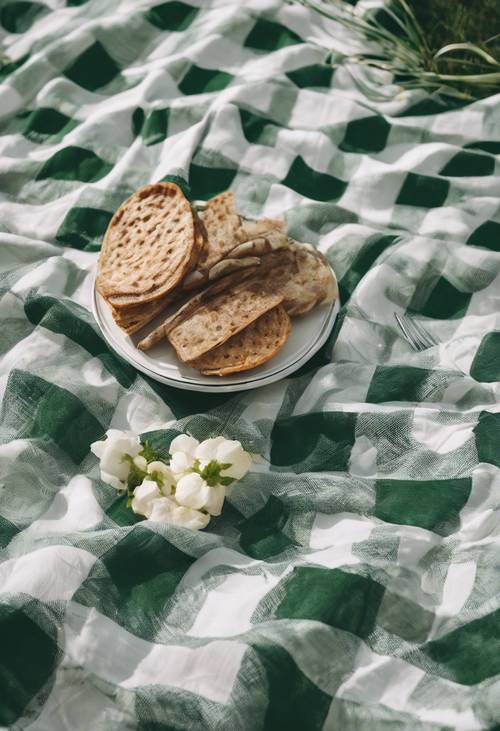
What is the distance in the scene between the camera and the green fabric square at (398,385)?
134cm

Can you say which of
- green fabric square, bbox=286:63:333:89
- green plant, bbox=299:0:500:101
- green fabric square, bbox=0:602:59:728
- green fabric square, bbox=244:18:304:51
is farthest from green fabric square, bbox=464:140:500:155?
green fabric square, bbox=0:602:59:728

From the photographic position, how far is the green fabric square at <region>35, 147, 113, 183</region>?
1722 millimetres

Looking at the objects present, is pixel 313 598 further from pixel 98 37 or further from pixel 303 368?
pixel 98 37

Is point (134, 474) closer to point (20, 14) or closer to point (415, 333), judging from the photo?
point (415, 333)

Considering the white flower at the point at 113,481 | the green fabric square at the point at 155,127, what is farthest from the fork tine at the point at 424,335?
the green fabric square at the point at 155,127

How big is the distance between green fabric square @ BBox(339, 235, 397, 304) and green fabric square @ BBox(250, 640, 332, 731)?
72 cm

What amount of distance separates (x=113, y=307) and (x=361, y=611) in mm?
616

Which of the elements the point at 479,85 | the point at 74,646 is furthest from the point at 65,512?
the point at 479,85

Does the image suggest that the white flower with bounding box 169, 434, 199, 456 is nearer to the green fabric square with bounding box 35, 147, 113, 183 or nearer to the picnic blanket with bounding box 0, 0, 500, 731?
the picnic blanket with bounding box 0, 0, 500, 731

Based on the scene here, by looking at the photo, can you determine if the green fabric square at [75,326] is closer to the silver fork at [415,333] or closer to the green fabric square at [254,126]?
the silver fork at [415,333]

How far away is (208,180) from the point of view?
1735 millimetres

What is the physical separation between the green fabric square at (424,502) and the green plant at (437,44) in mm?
1028

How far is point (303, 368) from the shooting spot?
1404 mm

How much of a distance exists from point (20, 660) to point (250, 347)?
0.56 metres
